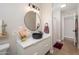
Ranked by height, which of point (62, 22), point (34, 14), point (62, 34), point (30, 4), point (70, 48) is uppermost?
point (30, 4)

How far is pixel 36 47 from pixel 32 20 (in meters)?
0.39

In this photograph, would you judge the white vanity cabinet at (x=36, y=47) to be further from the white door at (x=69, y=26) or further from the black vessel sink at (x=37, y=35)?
the white door at (x=69, y=26)

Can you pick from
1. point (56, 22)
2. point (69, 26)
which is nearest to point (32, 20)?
point (56, 22)

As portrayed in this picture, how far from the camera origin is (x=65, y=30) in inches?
57.2

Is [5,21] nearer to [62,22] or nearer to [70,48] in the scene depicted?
[62,22]

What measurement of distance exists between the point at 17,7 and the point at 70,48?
0.94 metres

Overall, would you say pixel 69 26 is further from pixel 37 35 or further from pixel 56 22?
pixel 37 35

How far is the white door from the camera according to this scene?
4.70ft

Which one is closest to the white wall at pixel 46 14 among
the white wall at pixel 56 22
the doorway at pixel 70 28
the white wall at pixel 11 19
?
the white wall at pixel 56 22

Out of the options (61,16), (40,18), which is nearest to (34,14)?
(40,18)

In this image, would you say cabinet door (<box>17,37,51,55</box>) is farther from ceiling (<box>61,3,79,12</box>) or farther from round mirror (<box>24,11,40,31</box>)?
ceiling (<box>61,3,79,12</box>)

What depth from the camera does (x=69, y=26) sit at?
144 centimetres

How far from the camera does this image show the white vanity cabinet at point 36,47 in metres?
1.36

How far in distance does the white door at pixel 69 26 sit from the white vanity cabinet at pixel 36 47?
269mm
